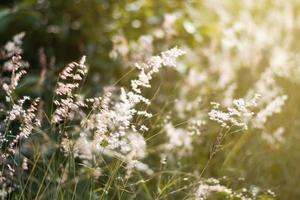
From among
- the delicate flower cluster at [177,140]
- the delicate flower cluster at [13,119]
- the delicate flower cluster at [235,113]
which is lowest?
the delicate flower cluster at [13,119]

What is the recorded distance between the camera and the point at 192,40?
4.20 metres

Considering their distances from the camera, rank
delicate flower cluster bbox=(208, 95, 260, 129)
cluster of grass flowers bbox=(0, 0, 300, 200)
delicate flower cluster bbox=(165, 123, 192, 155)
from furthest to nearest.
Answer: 1. delicate flower cluster bbox=(165, 123, 192, 155)
2. cluster of grass flowers bbox=(0, 0, 300, 200)
3. delicate flower cluster bbox=(208, 95, 260, 129)

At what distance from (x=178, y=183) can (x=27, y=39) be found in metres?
1.77

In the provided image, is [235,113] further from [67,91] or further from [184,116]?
[184,116]

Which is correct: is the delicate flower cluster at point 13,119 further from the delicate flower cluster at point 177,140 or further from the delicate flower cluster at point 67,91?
the delicate flower cluster at point 177,140

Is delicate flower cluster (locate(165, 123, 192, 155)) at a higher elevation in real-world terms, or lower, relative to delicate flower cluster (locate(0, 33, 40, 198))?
higher

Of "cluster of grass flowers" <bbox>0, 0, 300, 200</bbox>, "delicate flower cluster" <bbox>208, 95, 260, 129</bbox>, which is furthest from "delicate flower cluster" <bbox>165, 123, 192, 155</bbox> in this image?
"delicate flower cluster" <bbox>208, 95, 260, 129</bbox>

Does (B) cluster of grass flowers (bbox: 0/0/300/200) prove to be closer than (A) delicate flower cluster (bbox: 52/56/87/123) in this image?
No

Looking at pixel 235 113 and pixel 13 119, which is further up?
pixel 235 113

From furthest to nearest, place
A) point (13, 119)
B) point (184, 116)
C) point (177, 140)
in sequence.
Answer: point (184, 116)
point (177, 140)
point (13, 119)

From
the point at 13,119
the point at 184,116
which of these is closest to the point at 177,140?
the point at 184,116

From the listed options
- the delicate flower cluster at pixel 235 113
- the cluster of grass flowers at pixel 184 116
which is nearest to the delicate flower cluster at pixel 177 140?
the cluster of grass flowers at pixel 184 116

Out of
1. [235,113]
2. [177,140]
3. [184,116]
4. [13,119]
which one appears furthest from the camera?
[184,116]

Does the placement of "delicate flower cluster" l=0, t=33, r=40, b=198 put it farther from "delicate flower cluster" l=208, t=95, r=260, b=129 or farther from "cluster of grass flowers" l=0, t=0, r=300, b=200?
"delicate flower cluster" l=208, t=95, r=260, b=129
